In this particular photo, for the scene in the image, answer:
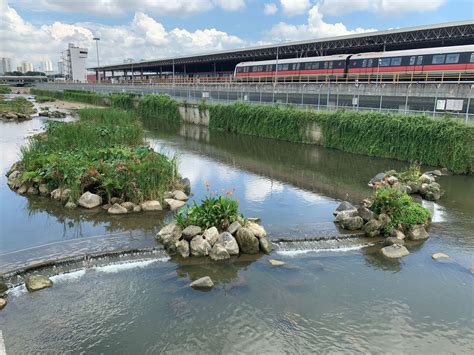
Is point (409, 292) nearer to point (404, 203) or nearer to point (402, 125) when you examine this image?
point (404, 203)

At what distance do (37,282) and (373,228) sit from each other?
30.3ft

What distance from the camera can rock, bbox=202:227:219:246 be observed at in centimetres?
1014

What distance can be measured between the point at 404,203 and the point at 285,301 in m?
6.19

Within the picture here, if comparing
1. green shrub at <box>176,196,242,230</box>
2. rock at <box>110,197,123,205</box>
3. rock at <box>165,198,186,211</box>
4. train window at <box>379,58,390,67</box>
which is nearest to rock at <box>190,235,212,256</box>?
green shrub at <box>176,196,242,230</box>

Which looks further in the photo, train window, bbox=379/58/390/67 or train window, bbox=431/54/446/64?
train window, bbox=379/58/390/67

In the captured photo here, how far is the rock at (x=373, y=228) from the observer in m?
11.5

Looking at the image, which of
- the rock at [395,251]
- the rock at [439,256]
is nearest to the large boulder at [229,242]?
the rock at [395,251]

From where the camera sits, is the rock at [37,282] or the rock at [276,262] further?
the rock at [276,262]

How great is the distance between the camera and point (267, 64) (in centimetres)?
4728

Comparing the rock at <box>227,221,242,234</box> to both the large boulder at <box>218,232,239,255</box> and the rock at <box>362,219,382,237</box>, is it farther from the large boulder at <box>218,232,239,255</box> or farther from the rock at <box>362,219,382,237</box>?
the rock at <box>362,219,382,237</box>

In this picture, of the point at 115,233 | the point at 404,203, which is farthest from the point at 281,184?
the point at 115,233

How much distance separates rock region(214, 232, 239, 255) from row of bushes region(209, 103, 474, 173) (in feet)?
49.4

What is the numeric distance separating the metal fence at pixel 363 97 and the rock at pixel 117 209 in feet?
60.1

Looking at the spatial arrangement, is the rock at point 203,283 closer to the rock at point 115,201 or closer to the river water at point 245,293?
the river water at point 245,293
